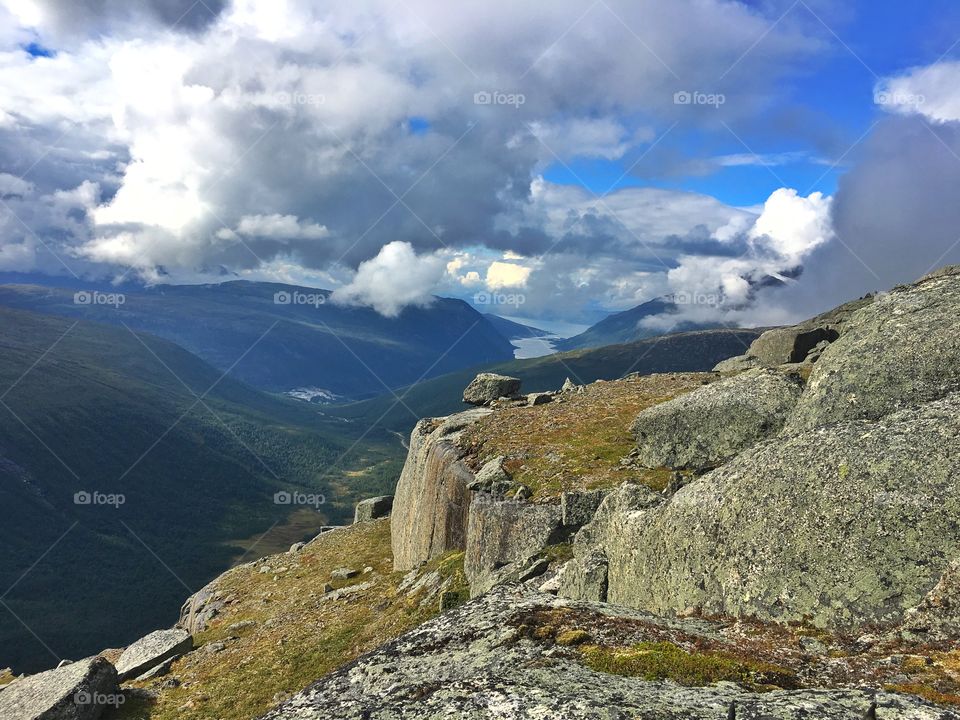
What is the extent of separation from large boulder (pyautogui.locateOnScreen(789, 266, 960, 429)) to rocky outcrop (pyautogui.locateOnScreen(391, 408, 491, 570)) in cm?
1987

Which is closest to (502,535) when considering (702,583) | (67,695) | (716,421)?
(716,421)

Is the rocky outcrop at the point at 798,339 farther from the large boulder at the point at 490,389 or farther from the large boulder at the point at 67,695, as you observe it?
the large boulder at the point at 67,695

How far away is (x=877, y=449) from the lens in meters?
12.6

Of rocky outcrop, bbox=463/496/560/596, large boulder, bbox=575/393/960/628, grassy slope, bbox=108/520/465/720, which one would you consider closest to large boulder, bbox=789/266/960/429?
large boulder, bbox=575/393/960/628

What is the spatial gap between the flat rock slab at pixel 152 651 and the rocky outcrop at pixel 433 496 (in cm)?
1467

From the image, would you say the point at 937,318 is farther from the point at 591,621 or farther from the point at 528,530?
the point at 528,530

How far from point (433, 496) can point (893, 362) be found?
1088 inches

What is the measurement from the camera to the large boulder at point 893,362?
48.6 feet

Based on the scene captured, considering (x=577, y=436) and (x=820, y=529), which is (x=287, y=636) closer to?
(x=577, y=436)

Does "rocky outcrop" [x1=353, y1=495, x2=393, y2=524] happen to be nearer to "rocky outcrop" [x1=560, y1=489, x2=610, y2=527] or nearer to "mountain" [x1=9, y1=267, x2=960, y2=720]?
"mountain" [x1=9, y1=267, x2=960, y2=720]

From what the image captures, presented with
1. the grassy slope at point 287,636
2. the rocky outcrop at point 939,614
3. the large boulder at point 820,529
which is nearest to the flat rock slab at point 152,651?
the grassy slope at point 287,636

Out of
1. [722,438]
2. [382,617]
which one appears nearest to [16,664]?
[382,617]

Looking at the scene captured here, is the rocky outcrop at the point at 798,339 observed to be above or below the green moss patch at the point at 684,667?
above

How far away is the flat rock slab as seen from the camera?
1363 inches
